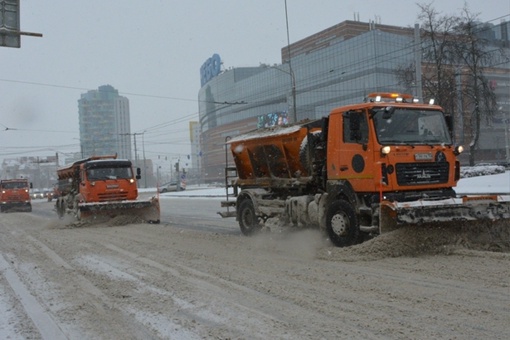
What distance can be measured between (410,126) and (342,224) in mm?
2165

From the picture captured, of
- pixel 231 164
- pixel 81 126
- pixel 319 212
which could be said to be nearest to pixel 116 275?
pixel 319 212

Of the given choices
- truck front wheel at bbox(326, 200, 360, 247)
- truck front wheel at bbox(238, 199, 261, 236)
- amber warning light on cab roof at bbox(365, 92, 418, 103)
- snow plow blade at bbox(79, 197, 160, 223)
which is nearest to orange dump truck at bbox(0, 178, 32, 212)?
snow plow blade at bbox(79, 197, 160, 223)

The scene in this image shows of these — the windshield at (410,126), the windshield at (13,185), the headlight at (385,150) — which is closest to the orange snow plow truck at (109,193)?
the windshield at (410,126)

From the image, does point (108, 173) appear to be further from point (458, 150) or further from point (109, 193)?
point (458, 150)

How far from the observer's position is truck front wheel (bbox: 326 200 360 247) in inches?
351

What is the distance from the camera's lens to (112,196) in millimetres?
18078

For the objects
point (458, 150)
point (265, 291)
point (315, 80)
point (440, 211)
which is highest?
point (315, 80)

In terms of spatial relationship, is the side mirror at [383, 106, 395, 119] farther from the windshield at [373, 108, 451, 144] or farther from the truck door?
the truck door

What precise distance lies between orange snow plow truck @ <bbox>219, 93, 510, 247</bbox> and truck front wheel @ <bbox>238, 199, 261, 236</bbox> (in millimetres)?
1550

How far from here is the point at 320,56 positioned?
79688 millimetres

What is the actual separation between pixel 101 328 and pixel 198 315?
989mm

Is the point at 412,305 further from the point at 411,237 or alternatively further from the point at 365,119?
the point at 365,119

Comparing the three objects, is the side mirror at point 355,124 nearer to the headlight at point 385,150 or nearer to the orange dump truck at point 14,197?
the headlight at point 385,150

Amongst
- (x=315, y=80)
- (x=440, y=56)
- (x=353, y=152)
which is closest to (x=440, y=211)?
(x=353, y=152)
